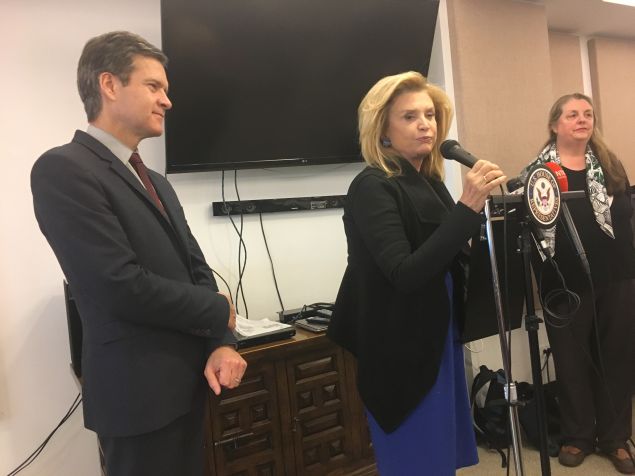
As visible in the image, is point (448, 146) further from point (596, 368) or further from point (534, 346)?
point (596, 368)

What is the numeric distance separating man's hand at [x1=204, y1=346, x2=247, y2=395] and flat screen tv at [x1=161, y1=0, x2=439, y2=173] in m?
1.21

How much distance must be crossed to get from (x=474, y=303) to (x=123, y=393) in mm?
902

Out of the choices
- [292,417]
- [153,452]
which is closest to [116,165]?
[153,452]

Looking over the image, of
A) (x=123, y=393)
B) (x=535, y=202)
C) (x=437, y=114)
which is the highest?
(x=437, y=114)

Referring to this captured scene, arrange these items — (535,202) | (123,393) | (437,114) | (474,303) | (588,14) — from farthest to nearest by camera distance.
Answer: (588,14)
(437,114)
(474,303)
(535,202)
(123,393)

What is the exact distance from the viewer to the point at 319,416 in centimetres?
195

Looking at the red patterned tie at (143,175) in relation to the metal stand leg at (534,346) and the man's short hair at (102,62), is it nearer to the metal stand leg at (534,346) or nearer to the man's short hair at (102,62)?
→ the man's short hair at (102,62)

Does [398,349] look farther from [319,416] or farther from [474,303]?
[319,416]

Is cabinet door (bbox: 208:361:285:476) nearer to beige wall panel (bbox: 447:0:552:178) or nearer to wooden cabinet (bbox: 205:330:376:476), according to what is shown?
wooden cabinet (bbox: 205:330:376:476)

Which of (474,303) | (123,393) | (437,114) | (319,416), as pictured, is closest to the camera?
(123,393)

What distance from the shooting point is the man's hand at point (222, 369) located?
1137mm

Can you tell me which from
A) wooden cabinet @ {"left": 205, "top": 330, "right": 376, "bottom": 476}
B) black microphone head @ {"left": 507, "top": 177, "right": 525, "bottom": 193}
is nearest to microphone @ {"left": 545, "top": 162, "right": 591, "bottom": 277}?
black microphone head @ {"left": 507, "top": 177, "right": 525, "bottom": 193}

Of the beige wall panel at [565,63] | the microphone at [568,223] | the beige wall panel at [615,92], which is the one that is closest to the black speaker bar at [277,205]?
the microphone at [568,223]

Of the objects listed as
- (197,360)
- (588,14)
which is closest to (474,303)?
(197,360)
